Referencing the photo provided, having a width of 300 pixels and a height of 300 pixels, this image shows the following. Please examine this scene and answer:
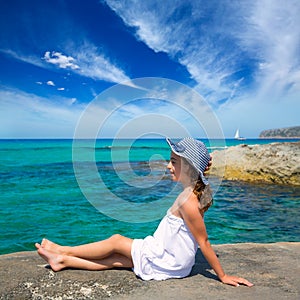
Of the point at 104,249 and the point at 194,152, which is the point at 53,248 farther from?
the point at 194,152

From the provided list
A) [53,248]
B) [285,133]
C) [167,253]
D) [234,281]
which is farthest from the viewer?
[285,133]

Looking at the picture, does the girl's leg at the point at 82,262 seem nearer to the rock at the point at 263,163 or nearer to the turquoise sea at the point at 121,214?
the turquoise sea at the point at 121,214

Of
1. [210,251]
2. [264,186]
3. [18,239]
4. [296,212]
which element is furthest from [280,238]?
[264,186]

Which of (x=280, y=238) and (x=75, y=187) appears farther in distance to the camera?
(x=75, y=187)

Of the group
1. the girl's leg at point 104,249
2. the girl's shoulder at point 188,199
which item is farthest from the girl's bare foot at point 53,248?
the girl's shoulder at point 188,199

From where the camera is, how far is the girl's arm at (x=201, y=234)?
3.00m

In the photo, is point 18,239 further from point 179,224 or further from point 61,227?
point 179,224

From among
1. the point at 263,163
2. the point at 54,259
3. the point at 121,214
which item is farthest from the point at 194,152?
the point at 263,163

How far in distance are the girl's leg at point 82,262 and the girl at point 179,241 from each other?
0.01 meters

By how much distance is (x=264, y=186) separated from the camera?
13.8 metres

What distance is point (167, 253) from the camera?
3.14m

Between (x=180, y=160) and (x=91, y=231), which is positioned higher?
(x=180, y=160)

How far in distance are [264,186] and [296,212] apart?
4.40 meters

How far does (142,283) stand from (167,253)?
37 cm
